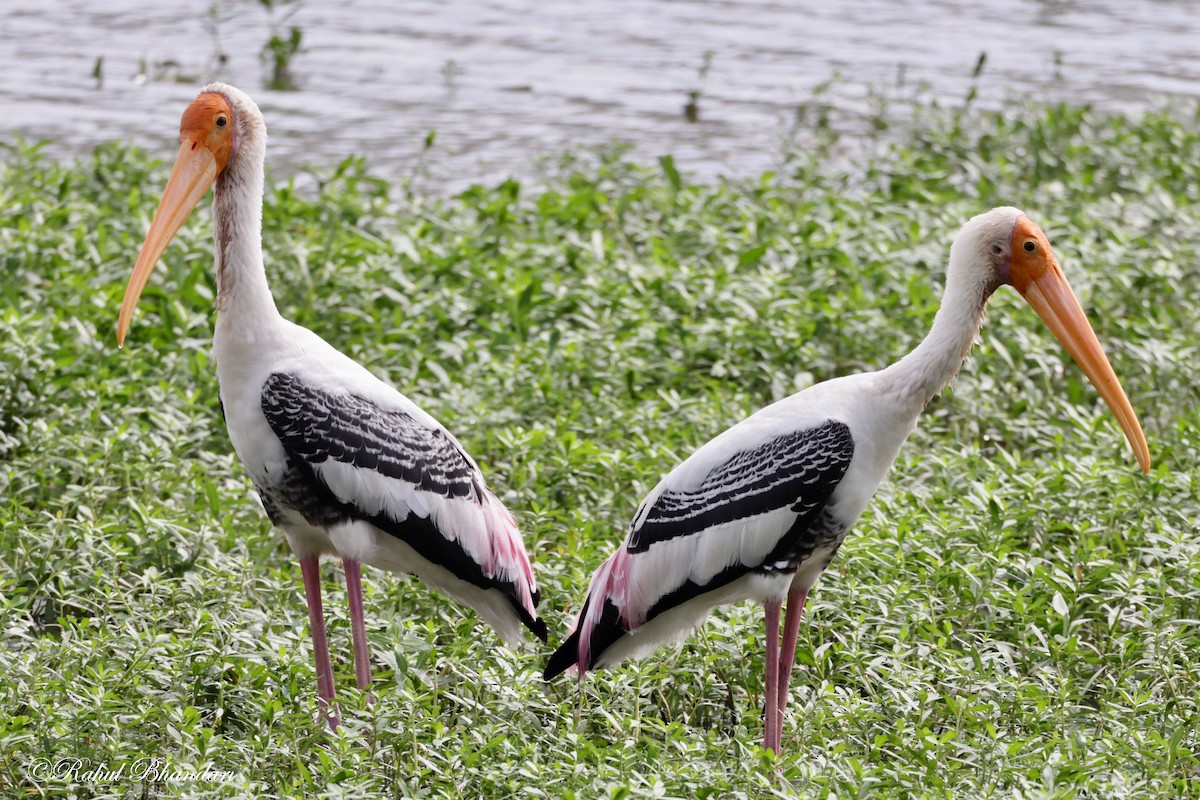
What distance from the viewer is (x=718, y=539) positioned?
3887 millimetres

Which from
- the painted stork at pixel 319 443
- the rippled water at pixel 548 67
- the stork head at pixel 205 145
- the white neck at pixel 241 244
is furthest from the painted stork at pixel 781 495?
the rippled water at pixel 548 67

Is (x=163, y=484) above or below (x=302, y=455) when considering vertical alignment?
below

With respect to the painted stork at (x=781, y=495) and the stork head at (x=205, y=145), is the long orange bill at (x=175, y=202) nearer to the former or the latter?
the stork head at (x=205, y=145)

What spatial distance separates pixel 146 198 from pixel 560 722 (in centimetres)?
452

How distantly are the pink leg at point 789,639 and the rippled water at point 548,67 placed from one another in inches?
208

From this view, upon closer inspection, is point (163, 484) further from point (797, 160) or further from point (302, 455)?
point (797, 160)

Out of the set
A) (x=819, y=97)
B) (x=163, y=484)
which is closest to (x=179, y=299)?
(x=163, y=484)

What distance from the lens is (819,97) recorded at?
10.8 meters

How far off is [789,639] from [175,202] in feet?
6.42

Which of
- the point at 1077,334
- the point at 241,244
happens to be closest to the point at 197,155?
the point at 241,244

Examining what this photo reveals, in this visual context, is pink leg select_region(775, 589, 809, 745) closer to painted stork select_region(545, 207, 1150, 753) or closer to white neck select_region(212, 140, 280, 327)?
painted stork select_region(545, 207, 1150, 753)

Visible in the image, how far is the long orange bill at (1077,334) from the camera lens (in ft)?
13.4

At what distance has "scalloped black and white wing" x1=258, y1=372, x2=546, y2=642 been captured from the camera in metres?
3.91

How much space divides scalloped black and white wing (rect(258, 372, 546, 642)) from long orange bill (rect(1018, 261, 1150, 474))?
1515mm
